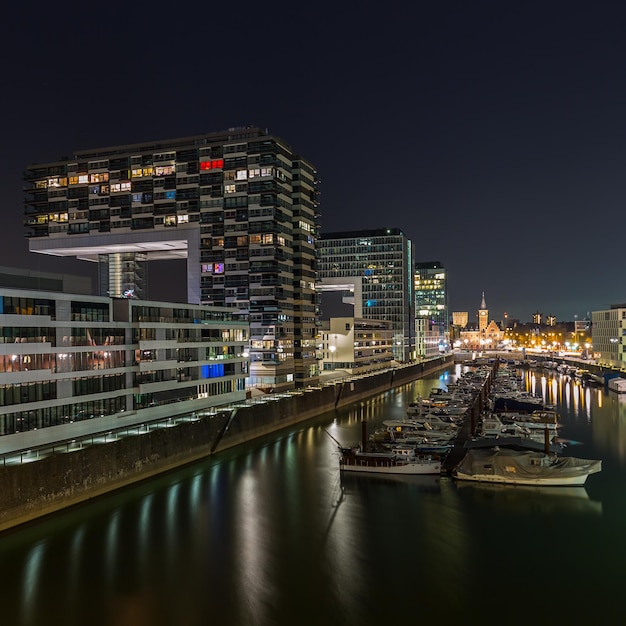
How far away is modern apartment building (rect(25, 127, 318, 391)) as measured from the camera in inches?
3600

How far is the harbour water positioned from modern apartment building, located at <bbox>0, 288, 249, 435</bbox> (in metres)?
8.35

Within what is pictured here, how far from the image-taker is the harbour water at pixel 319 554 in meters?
27.5

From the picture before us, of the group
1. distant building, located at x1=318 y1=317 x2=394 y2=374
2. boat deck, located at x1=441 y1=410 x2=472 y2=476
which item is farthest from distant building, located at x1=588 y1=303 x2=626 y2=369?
boat deck, located at x1=441 y1=410 x2=472 y2=476

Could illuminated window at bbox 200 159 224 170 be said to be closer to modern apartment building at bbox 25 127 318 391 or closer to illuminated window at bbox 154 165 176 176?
modern apartment building at bbox 25 127 318 391

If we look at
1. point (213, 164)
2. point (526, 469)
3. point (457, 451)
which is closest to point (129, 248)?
point (213, 164)

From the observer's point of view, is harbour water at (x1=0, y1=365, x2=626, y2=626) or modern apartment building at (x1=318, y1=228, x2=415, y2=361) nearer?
harbour water at (x1=0, y1=365, x2=626, y2=626)

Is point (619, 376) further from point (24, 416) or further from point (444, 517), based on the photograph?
point (24, 416)

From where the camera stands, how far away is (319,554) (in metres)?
33.7

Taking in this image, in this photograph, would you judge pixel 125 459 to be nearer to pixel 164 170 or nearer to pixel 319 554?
pixel 319 554

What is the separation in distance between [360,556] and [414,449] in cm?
2317

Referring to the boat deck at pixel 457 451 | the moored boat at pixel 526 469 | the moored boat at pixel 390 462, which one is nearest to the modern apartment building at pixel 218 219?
the boat deck at pixel 457 451

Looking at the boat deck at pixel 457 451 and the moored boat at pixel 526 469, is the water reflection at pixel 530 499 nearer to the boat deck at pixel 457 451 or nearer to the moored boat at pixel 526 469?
the moored boat at pixel 526 469

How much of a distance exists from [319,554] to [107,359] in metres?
27.5

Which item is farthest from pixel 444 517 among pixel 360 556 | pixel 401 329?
pixel 401 329
